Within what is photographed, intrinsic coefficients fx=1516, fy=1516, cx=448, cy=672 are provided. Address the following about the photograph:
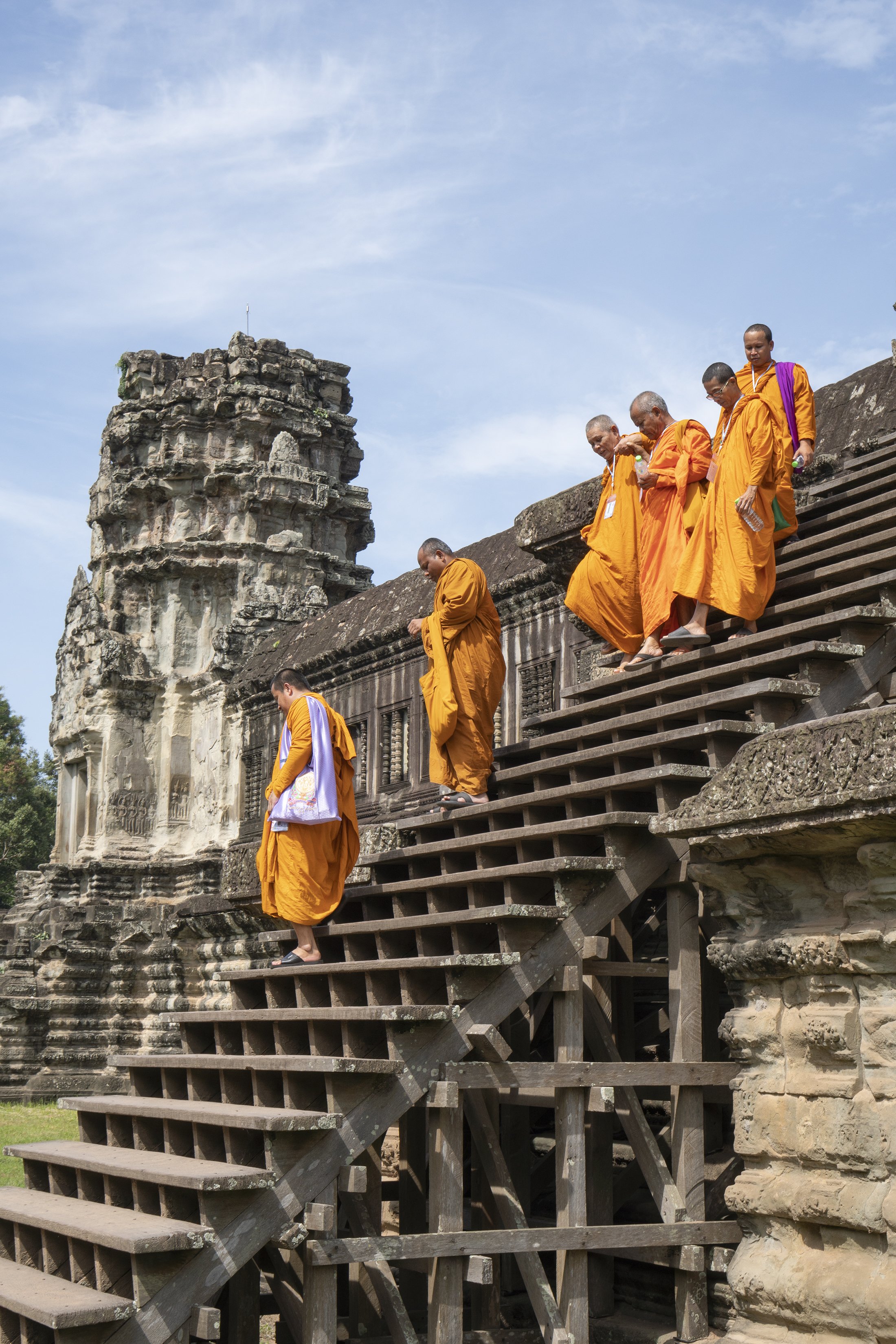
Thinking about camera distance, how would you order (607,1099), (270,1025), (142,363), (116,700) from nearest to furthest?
(607,1099) → (270,1025) → (116,700) → (142,363)

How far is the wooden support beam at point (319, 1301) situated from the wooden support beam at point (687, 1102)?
1484 millimetres

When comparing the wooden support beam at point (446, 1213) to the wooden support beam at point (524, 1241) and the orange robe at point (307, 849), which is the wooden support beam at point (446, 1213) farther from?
the orange robe at point (307, 849)

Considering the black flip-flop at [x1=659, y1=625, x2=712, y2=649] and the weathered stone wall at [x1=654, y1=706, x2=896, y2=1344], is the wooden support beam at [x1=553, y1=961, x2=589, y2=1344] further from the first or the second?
the black flip-flop at [x1=659, y1=625, x2=712, y2=649]

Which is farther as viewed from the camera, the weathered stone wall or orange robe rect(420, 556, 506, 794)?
orange robe rect(420, 556, 506, 794)

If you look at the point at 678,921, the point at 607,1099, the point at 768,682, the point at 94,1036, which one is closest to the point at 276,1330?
the point at 607,1099

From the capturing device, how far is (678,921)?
658 centimetres

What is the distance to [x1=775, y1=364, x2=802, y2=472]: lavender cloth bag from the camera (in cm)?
836

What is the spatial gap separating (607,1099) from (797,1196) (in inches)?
43.1

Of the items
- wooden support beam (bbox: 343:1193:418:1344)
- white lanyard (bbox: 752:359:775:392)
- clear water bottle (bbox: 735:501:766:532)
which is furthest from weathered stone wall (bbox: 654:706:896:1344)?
white lanyard (bbox: 752:359:775:392)

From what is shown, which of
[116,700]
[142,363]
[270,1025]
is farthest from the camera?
[142,363]

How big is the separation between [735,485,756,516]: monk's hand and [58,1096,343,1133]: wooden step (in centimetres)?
345

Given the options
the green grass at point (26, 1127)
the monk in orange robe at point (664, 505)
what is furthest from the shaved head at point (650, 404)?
the green grass at point (26, 1127)

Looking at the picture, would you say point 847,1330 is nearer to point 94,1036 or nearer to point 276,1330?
point 276,1330

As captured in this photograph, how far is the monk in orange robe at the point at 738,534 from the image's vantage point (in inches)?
293
